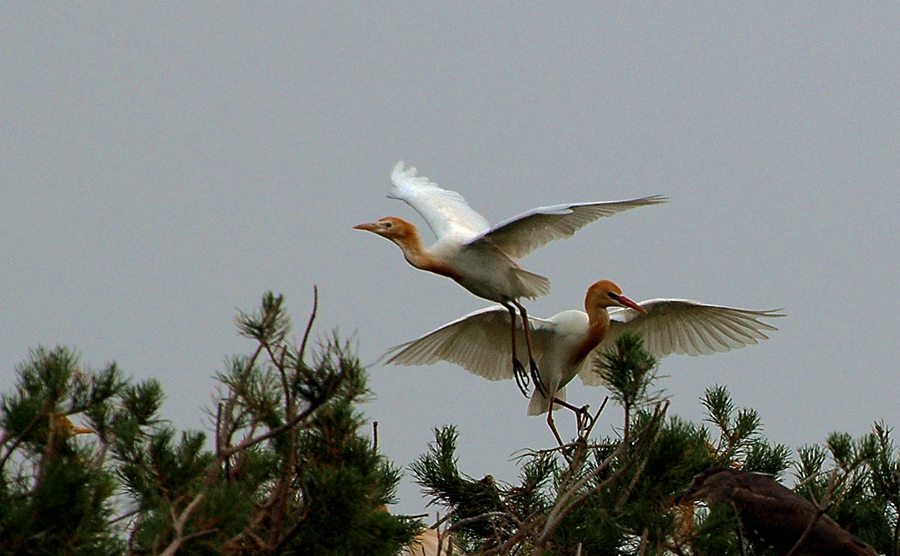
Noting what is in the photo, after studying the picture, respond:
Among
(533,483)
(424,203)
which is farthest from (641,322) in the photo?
(533,483)

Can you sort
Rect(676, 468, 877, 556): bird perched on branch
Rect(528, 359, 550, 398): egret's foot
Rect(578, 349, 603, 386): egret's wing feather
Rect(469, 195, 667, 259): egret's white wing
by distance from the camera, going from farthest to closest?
Rect(578, 349, 603, 386): egret's wing feather
Rect(528, 359, 550, 398): egret's foot
Rect(469, 195, 667, 259): egret's white wing
Rect(676, 468, 877, 556): bird perched on branch

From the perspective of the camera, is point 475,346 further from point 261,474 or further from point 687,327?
point 261,474

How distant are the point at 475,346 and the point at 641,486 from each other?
11.2 feet

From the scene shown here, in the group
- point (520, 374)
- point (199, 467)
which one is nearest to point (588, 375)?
point (520, 374)

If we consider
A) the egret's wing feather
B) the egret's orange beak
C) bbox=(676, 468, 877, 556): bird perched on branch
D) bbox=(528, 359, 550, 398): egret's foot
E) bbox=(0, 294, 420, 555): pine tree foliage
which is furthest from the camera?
the egret's wing feather

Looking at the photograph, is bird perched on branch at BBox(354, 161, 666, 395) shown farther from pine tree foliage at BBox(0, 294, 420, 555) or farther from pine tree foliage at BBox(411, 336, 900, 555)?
pine tree foliage at BBox(0, 294, 420, 555)

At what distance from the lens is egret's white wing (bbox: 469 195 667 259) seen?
4.87 m

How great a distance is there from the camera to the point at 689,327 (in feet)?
20.7

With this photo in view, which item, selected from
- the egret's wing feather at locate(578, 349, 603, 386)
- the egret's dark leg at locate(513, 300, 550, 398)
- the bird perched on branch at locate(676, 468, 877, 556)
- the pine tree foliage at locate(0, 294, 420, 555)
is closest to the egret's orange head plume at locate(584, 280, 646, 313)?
the egret's dark leg at locate(513, 300, 550, 398)

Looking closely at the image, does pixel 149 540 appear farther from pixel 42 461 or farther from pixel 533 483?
pixel 533 483

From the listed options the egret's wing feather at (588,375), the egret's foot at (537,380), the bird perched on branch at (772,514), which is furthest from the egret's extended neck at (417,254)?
the bird perched on branch at (772,514)

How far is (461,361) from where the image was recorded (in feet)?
21.3

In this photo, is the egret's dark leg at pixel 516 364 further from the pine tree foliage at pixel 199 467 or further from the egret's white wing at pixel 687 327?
the pine tree foliage at pixel 199 467

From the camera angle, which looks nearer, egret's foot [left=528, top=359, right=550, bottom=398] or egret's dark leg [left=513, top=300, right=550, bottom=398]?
egret's dark leg [left=513, top=300, right=550, bottom=398]
